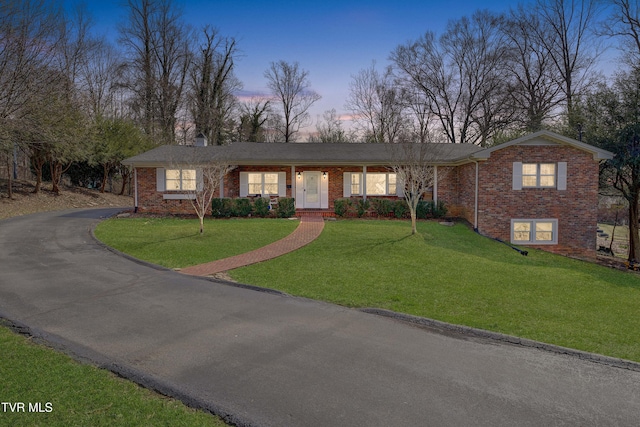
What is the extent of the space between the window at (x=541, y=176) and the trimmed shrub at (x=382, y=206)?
226 inches

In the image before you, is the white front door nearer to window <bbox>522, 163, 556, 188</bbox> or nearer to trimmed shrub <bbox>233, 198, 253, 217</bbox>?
trimmed shrub <bbox>233, 198, 253, 217</bbox>

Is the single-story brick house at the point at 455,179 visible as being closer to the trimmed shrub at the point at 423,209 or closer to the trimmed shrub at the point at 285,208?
the trimmed shrub at the point at 423,209

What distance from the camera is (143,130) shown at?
3319 cm

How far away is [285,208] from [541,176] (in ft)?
36.6

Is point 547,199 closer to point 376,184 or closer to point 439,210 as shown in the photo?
point 439,210

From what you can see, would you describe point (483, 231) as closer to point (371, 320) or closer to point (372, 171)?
Result: point (372, 171)

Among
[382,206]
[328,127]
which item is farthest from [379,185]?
[328,127]

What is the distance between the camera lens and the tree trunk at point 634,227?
56.3 ft

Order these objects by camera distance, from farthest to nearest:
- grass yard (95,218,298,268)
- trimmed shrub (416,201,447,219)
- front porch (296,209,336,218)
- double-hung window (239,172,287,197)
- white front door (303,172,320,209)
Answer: white front door (303,172,320,209) → double-hung window (239,172,287,197) → front porch (296,209,336,218) → trimmed shrub (416,201,447,219) → grass yard (95,218,298,268)

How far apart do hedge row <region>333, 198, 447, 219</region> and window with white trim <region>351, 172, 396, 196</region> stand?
1528 mm

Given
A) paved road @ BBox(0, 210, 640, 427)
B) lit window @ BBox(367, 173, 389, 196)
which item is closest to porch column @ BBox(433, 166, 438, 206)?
lit window @ BBox(367, 173, 389, 196)

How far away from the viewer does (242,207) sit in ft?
59.8

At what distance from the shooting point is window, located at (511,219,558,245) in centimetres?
1608

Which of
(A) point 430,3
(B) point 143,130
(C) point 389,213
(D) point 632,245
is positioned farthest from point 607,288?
(B) point 143,130
